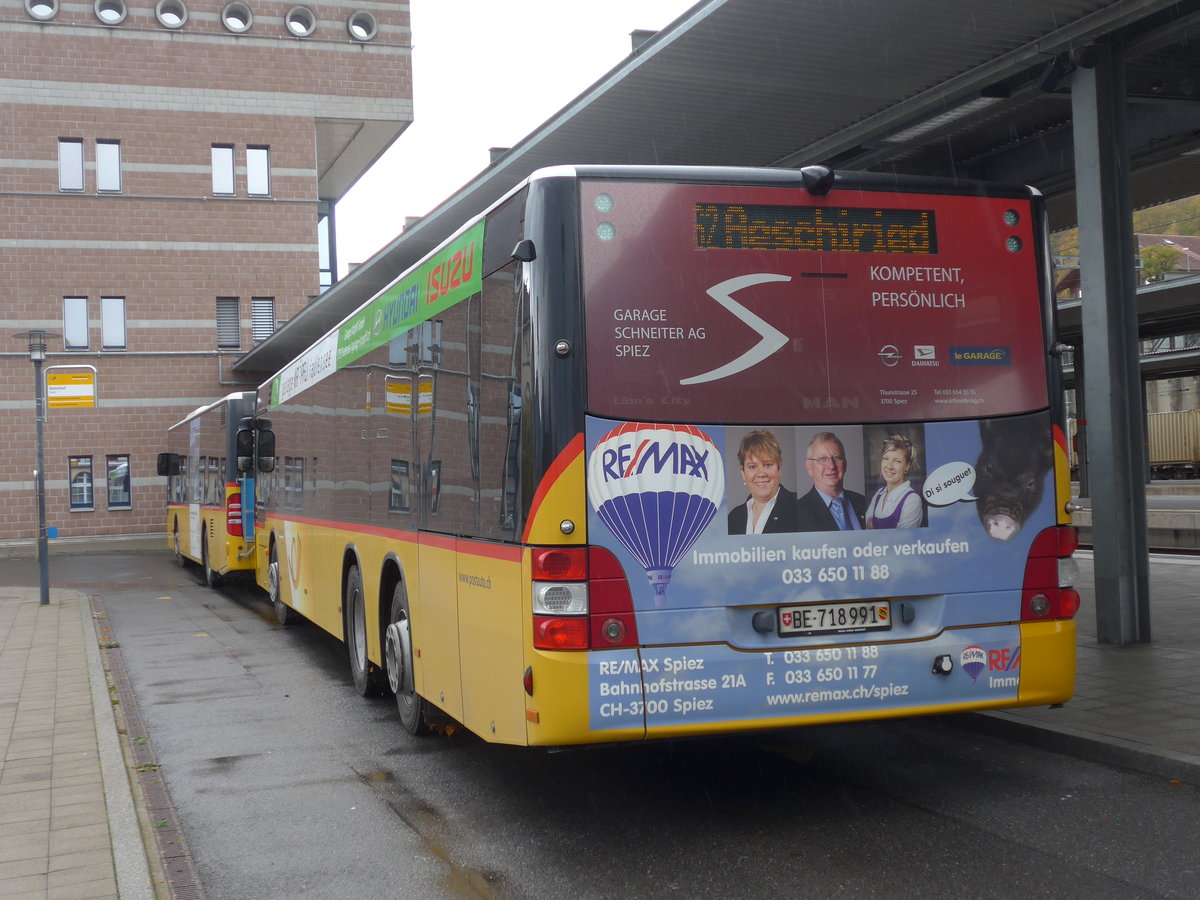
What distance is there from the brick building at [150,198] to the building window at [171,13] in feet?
0.19

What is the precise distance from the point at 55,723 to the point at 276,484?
5995mm

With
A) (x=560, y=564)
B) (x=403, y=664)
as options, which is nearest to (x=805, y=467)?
(x=560, y=564)

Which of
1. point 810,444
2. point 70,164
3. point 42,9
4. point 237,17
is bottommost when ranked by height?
point 810,444

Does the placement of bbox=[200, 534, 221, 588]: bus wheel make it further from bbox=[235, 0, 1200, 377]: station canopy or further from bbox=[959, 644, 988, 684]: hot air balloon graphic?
bbox=[959, 644, 988, 684]: hot air balloon graphic

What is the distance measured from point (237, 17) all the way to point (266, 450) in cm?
2870

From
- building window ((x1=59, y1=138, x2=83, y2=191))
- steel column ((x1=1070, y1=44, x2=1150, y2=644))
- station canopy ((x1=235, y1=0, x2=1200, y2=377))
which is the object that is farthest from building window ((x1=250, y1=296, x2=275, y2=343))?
steel column ((x1=1070, y1=44, x2=1150, y2=644))

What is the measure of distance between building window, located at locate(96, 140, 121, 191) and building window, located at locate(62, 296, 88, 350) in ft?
11.2

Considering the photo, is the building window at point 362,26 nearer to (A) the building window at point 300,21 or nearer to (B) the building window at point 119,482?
(A) the building window at point 300,21

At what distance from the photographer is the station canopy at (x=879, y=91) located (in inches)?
375

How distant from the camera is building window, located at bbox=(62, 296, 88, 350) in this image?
124ft

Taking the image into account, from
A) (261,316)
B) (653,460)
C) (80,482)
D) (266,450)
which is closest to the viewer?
(653,460)

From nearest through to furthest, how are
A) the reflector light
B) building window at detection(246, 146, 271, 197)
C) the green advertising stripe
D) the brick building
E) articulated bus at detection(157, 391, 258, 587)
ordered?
the reflector light, the green advertising stripe, articulated bus at detection(157, 391, 258, 587), the brick building, building window at detection(246, 146, 271, 197)

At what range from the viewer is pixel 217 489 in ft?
65.7

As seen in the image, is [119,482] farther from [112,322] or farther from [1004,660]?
[1004,660]
